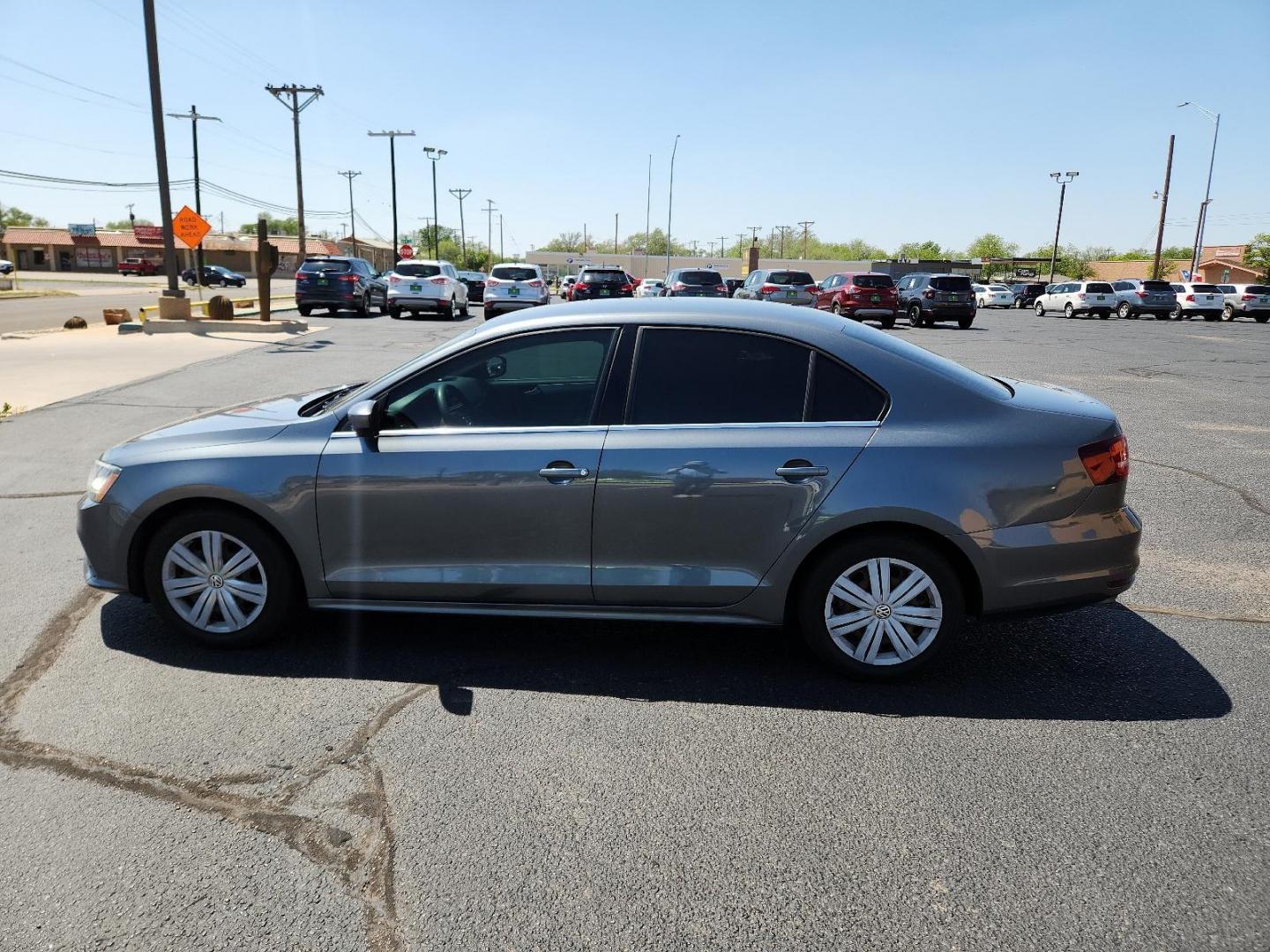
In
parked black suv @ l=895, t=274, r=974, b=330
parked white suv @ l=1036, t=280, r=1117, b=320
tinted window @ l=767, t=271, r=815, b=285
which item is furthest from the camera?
parked white suv @ l=1036, t=280, r=1117, b=320

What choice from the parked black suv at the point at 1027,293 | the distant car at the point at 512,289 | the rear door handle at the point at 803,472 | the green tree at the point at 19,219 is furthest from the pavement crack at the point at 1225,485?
the green tree at the point at 19,219

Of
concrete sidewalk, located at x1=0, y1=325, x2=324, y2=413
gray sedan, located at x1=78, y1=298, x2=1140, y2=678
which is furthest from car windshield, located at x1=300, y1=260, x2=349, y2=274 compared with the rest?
gray sedan, located at x1=78, y1=298, x2=1140, y2=678

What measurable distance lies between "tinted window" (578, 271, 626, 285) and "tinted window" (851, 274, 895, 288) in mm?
7404

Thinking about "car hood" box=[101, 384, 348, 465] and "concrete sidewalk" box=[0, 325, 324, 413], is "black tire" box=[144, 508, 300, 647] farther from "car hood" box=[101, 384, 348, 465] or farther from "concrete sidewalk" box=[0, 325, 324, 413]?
"concrete sidewalk" box=[0, 325, 324, 413]

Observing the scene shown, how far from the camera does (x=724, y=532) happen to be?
12.8 feet

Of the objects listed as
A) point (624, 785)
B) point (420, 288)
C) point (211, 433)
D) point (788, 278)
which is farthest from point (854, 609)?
point (788, 278)

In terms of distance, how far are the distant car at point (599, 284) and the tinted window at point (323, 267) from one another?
22.9ft

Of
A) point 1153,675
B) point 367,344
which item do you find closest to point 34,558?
point 1153,675

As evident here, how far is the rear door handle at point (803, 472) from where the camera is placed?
3.84 metres

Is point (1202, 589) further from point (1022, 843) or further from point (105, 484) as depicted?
point (105, 484)

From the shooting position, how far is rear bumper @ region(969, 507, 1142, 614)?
3.86m

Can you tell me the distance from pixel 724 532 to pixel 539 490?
801 mm

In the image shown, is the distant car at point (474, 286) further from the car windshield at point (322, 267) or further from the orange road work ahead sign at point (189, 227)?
the orange road work ahead sign at point (189, 227)

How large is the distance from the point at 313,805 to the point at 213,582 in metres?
1.55
